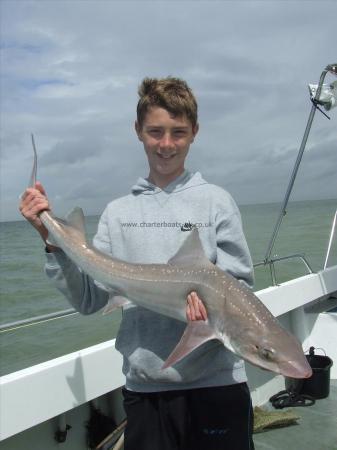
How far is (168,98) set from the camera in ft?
8.38

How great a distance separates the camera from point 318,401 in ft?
16.6

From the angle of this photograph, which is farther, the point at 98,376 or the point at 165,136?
the point at 98,376

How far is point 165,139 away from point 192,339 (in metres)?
1.07

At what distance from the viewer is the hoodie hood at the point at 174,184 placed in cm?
266

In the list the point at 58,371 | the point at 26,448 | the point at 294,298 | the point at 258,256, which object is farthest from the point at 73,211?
the point at 258,256

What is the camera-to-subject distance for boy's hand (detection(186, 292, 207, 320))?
211 cm

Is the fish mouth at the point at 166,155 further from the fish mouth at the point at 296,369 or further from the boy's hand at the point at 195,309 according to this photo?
the fish mouth at the point at 296,369

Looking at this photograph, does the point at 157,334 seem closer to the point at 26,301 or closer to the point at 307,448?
the point at 307,448

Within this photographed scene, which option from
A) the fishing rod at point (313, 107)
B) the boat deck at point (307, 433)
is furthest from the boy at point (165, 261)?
the fishing rod at point (313, 107)

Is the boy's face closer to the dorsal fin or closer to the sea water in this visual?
the dorsal fin

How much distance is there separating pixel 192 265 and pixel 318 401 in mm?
3633

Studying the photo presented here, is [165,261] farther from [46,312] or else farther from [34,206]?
[46,312]

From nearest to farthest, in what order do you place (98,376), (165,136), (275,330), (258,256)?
1. (275,330)
2. (165,136)
3. (98,376)
4. (258,256)

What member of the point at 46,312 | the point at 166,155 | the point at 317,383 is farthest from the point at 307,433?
the point at 46,312
